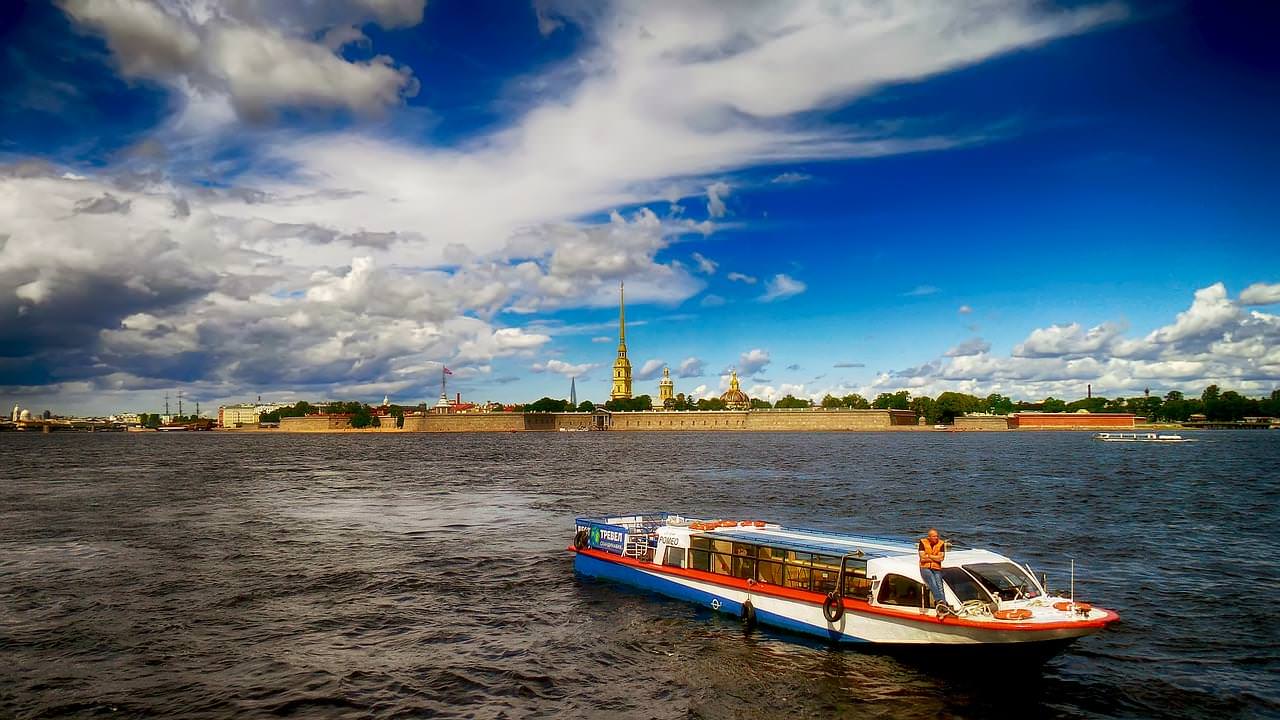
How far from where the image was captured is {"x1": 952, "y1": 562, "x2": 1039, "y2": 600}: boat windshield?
67.3 ft

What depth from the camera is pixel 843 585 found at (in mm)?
22469

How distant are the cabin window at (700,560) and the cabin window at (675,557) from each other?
40 cm

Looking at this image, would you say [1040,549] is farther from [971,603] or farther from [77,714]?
[77,714]

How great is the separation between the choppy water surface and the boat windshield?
1752 mm

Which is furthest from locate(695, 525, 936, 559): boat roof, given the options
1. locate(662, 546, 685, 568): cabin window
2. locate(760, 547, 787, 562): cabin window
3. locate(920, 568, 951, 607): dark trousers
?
locate(920, 568, 951, 607): dark trousers

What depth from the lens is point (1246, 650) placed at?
22.5 m

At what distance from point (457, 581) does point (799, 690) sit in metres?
15.9

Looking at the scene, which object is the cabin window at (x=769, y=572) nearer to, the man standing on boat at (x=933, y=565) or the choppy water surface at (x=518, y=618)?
the choppy water surface at (x=518, y=618)

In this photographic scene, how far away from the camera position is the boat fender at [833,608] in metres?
21.9

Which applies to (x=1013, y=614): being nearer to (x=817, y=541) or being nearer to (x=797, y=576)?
(x=797, y=576)

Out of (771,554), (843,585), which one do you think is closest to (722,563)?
(771,554)

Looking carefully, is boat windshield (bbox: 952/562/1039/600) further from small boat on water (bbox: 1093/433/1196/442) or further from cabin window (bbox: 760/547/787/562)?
small boat on water (bbox: 1093/433/1196/442)

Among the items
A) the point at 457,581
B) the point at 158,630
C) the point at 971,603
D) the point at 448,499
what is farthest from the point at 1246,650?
the point at 448,499

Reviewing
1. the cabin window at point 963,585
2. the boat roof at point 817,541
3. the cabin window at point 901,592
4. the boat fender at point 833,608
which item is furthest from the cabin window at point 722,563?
the cabin window at point 963,585
